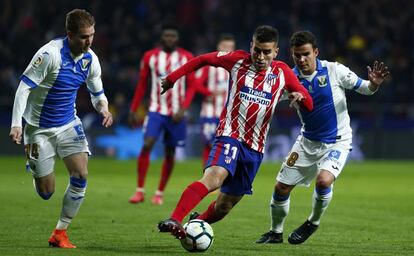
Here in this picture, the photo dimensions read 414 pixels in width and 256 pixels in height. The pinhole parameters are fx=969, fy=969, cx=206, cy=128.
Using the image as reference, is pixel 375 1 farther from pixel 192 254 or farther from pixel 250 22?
pixel 192 254

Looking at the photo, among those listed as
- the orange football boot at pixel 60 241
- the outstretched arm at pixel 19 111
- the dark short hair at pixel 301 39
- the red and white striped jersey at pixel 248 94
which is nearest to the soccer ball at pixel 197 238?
the red and white striped jersey at pixel 248 94

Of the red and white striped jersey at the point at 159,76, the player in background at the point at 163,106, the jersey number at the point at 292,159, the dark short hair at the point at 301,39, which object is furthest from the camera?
the red and white striped jersey at the point at 159,76

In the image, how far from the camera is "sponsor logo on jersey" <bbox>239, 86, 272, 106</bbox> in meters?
8.27

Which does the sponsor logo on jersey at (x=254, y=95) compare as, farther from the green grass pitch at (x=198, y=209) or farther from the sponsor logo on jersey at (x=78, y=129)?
the sponsor logo on jersey at (x=78, y=129)

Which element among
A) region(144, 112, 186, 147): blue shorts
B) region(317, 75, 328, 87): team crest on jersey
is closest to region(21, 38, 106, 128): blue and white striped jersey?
region(317, 75, 328, 87): team crest on jersey

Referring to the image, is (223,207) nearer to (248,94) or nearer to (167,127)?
(248,94)

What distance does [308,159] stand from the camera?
9.23 m

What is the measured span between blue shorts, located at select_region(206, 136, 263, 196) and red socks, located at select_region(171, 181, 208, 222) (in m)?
0.30

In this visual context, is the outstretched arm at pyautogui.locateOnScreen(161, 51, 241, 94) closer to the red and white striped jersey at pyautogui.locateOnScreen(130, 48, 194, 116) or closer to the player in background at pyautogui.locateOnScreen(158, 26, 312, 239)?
the player in background at pyautogui.locateOnScreen(158, 26, 312, 239)

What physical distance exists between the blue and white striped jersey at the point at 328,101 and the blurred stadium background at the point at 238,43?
12.9m

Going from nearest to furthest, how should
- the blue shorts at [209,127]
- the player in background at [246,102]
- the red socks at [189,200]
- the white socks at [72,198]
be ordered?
the red socks at [189,200] < the player in background at [246,102] < the white socks at [72,198] < the blue shorts at [209,127]

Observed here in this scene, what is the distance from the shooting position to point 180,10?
83.8ft

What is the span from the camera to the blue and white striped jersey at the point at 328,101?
9.20 metres

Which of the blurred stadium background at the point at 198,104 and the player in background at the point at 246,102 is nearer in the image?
the player in background at the point at 246,102
